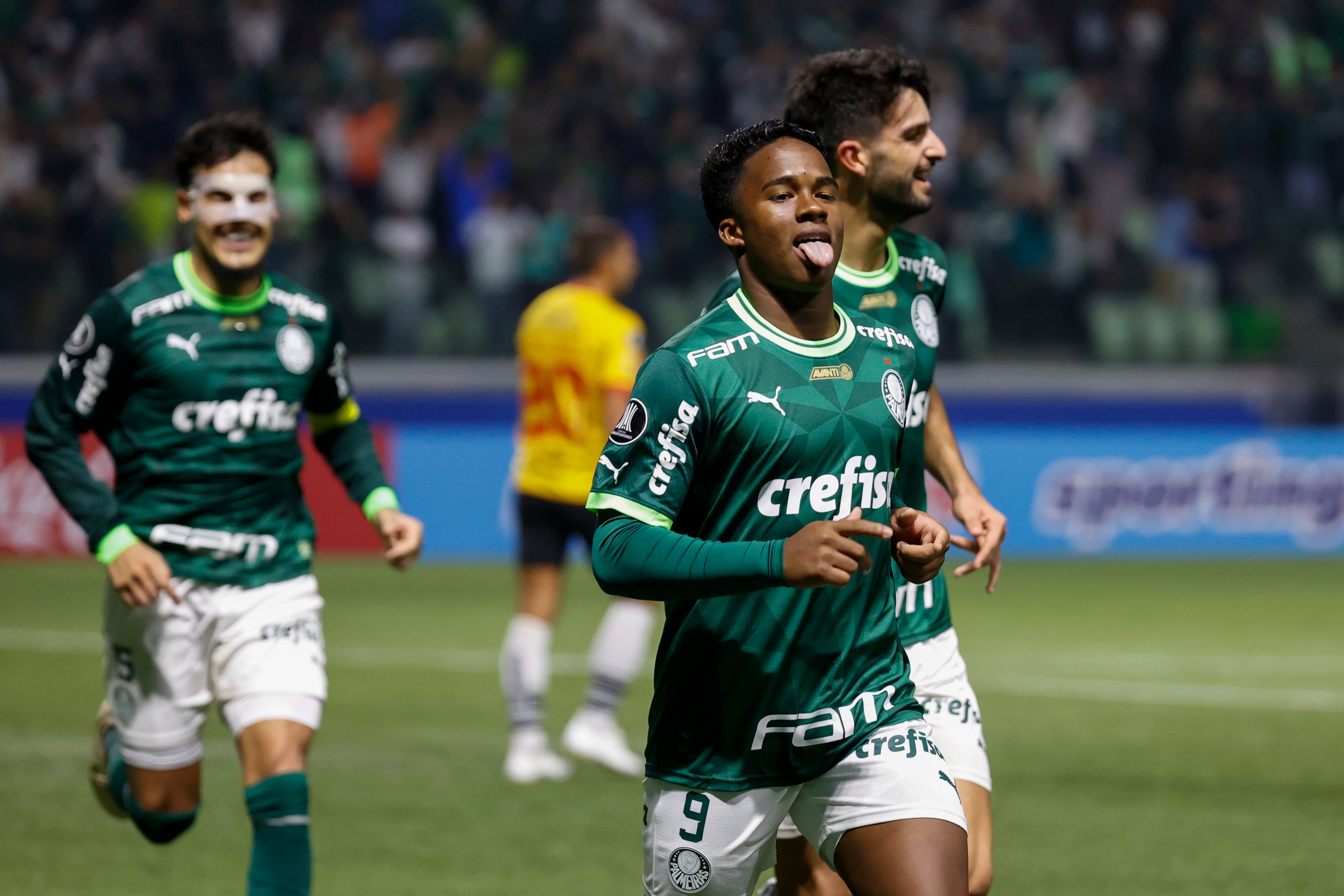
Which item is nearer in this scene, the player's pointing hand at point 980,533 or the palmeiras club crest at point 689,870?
the palmeiras club crest at point 689,870

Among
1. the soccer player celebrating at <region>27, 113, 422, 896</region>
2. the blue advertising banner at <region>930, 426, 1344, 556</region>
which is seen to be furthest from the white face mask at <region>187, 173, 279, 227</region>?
the blue advertising banner at <region>930, 426, 1344, 556</region>

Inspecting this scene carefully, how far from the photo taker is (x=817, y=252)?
142 inches

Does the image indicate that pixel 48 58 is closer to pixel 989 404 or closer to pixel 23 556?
pixel 23 556

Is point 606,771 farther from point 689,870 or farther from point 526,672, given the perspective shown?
point 689,870

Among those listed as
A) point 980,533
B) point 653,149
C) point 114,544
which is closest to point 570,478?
point 114,544

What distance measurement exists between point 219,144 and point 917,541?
2785mm

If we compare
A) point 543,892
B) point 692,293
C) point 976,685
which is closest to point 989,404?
point 692,293

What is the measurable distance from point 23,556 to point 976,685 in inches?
366

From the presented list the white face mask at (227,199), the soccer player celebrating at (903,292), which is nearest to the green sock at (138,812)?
the white face mask at (227,199)

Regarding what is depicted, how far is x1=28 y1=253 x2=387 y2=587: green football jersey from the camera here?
17.2 ft

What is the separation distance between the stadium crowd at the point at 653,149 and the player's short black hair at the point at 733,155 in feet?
49.2

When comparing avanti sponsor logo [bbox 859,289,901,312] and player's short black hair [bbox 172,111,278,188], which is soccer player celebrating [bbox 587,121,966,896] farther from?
player's short black hair [bbox 172,111,278,188]

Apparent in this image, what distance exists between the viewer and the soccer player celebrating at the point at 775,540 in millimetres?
3584

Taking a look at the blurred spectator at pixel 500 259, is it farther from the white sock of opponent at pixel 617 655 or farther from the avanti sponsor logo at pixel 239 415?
the avanti sponsor logo at pixel 239 415
